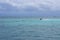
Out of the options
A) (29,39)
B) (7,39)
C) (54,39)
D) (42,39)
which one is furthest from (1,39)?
(54,39)

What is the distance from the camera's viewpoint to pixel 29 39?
22844 mm

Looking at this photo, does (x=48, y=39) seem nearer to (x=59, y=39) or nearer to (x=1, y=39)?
(x=59, y=39)

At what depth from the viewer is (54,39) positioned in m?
23.2

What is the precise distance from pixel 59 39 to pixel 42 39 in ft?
7.48

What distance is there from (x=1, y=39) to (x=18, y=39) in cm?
227

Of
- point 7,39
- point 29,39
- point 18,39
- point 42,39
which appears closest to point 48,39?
point 42,39

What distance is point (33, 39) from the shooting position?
75.3ft

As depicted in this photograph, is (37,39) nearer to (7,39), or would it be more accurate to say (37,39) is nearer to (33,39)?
(33,39)

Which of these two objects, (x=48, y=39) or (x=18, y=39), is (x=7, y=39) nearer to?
(x=18, y=39)

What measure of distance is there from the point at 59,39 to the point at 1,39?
7.78 metres

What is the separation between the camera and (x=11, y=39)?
2283 cm

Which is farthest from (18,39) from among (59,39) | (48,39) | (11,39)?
(59,39)

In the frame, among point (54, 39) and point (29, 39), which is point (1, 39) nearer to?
point (29, 39)

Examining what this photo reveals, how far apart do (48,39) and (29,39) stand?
2.58 meters
